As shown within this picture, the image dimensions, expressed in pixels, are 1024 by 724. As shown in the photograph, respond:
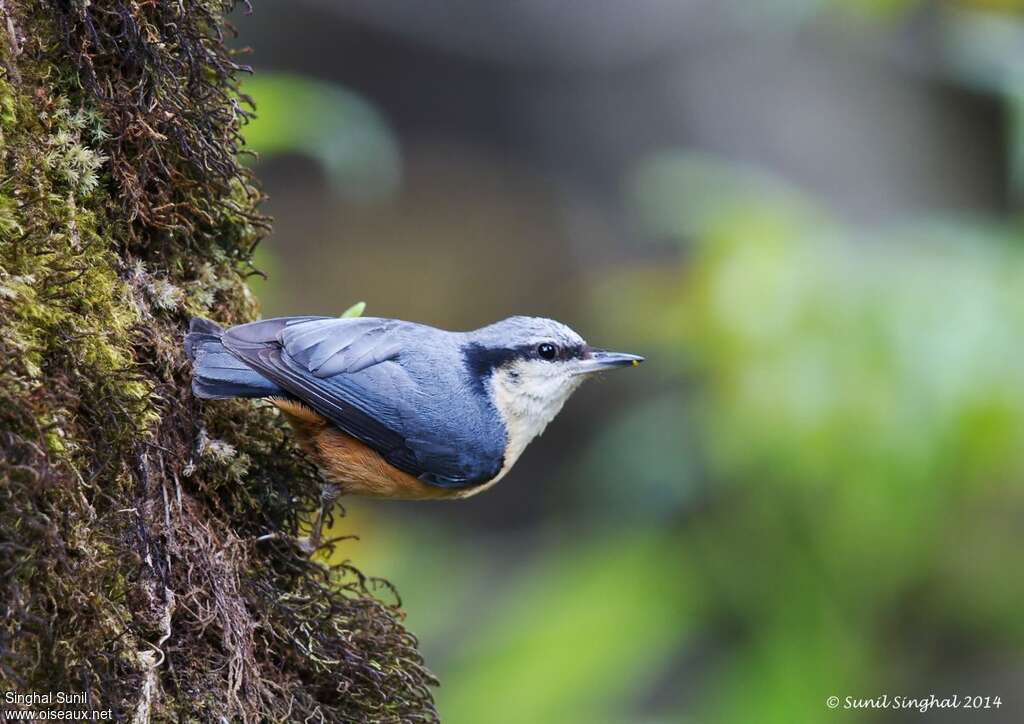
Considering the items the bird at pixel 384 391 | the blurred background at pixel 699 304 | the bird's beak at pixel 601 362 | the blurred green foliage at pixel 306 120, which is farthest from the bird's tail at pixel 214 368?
the bird's beak at pixel 601 362

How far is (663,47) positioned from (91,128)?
8020 millimetres

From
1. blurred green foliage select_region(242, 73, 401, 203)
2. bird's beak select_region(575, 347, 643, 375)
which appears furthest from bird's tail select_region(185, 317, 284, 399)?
bird's beak select_region(575, 347, 643, 375)

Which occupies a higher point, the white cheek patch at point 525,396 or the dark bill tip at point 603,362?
→ the dark bill tip at point 603,362

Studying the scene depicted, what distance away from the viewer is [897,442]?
4.82 m

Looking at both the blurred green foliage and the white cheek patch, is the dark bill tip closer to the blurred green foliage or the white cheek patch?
the white cheek patch

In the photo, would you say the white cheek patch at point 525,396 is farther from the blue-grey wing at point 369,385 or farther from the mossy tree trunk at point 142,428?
the mossy tree trunk at point 142,428

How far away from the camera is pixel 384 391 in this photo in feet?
10.5

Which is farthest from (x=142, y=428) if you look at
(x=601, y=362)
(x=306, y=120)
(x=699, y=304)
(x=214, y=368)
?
(x=699, y=304)

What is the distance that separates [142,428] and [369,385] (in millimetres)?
793

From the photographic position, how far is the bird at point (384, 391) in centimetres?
290

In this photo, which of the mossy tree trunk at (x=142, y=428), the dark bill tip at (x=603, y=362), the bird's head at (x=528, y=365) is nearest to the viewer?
the mossy tree trunk at (x=142, y=428)

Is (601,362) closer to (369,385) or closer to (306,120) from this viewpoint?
(369,385)

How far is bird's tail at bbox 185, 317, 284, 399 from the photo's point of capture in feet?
8.96

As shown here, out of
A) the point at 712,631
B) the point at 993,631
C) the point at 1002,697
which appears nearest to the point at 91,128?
the point at 712,631
